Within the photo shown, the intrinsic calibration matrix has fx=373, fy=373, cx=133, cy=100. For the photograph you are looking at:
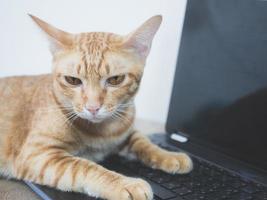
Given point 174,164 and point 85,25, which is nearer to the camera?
point 174,164

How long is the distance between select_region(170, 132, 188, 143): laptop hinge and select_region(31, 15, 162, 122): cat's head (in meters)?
0.32

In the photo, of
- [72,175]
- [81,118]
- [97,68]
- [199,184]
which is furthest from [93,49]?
[199,184]

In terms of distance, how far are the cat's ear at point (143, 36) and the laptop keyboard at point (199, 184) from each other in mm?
300

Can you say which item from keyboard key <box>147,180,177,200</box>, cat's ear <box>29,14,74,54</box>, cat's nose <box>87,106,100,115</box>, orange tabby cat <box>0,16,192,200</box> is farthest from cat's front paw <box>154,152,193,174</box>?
cat's ear <box>29,14,74,54</box>

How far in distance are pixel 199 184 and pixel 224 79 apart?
346 millimetres

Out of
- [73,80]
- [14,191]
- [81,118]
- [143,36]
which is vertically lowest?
[14,191]

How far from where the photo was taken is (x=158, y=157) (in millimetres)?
1000

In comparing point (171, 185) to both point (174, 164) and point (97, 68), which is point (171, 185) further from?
point (97, 68)

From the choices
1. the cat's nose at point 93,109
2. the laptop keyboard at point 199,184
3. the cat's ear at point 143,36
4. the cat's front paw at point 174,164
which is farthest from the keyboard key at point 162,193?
the cat's ear at point 143,36

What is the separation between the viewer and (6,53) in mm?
1289

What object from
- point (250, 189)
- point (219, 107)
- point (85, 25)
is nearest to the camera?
point (250, 189)

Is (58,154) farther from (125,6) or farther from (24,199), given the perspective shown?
(125,6)

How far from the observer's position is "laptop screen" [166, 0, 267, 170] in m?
1.01

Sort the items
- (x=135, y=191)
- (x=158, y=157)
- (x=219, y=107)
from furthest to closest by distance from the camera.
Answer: (x=219, y=107), (x=158, y=157), (x=135, y=191)
